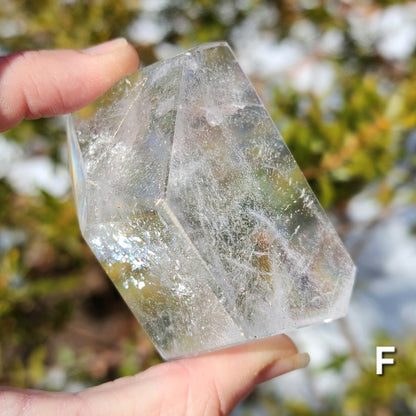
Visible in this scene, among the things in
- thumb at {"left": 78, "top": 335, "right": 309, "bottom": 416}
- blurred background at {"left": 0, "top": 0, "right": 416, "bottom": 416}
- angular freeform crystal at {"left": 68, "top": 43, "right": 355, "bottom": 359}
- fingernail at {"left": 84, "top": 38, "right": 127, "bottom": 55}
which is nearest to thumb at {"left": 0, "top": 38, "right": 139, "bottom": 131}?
fingernail at {"left": 84, "top": 38, "right": 127, "bottom": 55}

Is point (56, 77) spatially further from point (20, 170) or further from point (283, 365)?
point (20, 170)

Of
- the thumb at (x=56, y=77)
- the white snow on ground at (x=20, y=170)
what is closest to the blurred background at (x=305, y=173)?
the white snow on ground at (x=20, y=170)

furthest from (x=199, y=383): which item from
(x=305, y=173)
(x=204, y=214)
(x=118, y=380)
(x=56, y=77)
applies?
(x=56, y=77)

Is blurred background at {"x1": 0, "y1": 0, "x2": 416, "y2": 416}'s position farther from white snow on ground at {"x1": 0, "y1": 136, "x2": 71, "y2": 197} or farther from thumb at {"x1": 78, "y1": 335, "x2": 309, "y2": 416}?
thumb at {"x1": 78, "y1": 335, "x2": 309, "y2": 416}

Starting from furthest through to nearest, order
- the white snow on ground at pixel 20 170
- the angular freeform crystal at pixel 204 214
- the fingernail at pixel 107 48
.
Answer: the white snow on ground at pixel 20 170, the fingernail at pixel 107 48, the angular freeform crystal at pixel 204 214

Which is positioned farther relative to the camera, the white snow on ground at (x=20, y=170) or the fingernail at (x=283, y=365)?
the white snow on ground at (x=20, y=170)

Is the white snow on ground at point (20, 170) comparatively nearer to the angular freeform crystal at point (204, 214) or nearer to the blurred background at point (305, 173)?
the blurred background at point (305, 173)
